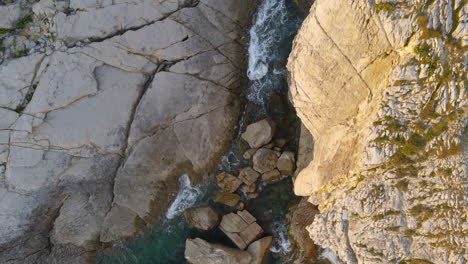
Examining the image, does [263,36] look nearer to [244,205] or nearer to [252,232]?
[244,205]

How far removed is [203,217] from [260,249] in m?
2.49

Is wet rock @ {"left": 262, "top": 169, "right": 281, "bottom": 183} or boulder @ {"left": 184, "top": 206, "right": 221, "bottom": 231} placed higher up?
wet rock @ {"left": 262, "top": 169, "right": 281, "bottom": 183}

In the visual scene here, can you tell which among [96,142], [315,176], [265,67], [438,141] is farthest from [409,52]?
[96,142]

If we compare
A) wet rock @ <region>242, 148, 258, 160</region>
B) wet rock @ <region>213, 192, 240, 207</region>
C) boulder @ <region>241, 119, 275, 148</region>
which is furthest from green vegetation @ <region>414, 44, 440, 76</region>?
wet rock @ <region>213, 192, 240, 207</region>

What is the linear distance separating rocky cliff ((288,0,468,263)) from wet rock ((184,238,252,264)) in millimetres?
4168

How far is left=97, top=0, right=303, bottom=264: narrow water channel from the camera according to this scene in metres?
14.9

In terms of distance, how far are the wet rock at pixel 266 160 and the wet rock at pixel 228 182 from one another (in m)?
1.05

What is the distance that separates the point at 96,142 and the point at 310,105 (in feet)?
27.3

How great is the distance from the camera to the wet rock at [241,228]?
14328 mm

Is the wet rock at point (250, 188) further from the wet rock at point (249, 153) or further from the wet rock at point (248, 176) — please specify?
the wet rock at point (249, 153)

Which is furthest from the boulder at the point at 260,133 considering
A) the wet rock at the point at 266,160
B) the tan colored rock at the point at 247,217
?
the tan colored rock at the point at 247,217

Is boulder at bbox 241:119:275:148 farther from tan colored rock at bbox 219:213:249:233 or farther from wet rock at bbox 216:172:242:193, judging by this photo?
tan colored rock at bbox 219:213:249:233

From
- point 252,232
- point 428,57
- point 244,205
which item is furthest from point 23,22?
point 428,57

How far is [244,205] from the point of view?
14711mm
